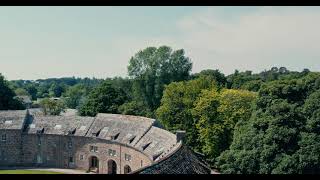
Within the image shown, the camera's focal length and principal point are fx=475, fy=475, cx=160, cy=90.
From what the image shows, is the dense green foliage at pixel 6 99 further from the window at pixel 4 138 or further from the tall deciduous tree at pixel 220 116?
the tall deciduous tree at pixel 220 116

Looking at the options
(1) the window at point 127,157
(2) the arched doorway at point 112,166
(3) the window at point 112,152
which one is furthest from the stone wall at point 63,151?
(1) the window at point 127,157

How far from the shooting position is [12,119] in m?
43.1

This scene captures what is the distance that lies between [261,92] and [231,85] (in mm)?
26888

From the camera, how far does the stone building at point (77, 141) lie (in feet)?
123

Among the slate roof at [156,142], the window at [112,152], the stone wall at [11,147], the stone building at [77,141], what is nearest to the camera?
the slate roof at [156,142]

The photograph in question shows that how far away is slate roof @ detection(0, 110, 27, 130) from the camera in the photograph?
42.7 m

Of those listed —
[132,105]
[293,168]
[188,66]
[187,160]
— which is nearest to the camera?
[187,160]

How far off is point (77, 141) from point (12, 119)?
6.64 meters

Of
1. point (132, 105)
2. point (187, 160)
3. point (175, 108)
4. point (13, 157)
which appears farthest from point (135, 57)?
point (187, 160)

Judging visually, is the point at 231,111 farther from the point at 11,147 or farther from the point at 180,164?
the point at 11,147

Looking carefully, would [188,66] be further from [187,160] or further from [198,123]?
[187,160]

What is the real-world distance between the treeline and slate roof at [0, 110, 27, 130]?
8.45m

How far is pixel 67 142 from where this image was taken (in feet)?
138

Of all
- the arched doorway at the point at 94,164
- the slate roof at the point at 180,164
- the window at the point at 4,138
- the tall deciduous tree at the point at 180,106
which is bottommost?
the arched doorway at the point at 94,164
